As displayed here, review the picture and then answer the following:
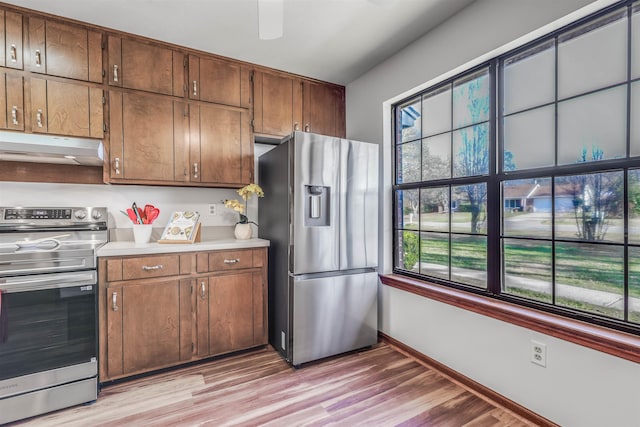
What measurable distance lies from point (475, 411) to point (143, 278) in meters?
2.29

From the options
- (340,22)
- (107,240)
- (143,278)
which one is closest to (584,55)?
(340,22)

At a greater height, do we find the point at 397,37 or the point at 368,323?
the point at 397,37

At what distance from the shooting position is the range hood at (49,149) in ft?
6.35

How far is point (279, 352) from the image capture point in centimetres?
251

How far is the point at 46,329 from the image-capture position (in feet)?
5.87

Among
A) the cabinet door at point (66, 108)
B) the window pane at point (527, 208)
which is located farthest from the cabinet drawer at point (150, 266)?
the window pane at point (527, 208)

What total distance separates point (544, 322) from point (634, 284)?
0.42 m

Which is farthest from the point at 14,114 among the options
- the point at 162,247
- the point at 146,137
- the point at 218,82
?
the point at 218,82

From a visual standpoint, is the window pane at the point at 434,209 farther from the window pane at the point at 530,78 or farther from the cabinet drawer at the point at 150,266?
the cabinet drawer at the point at 150,266

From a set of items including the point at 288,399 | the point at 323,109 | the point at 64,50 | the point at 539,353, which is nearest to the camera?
the point at 539,353

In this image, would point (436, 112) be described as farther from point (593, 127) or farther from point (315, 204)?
point (315, 204)

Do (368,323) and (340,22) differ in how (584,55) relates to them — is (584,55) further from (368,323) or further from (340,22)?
(368,323)

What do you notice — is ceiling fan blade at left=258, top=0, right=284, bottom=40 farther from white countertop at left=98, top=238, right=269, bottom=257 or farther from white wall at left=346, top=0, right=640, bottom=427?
white countertop at left=98, top=238, right=269, bottom=257

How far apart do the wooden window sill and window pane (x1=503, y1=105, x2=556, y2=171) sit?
0.85 m
